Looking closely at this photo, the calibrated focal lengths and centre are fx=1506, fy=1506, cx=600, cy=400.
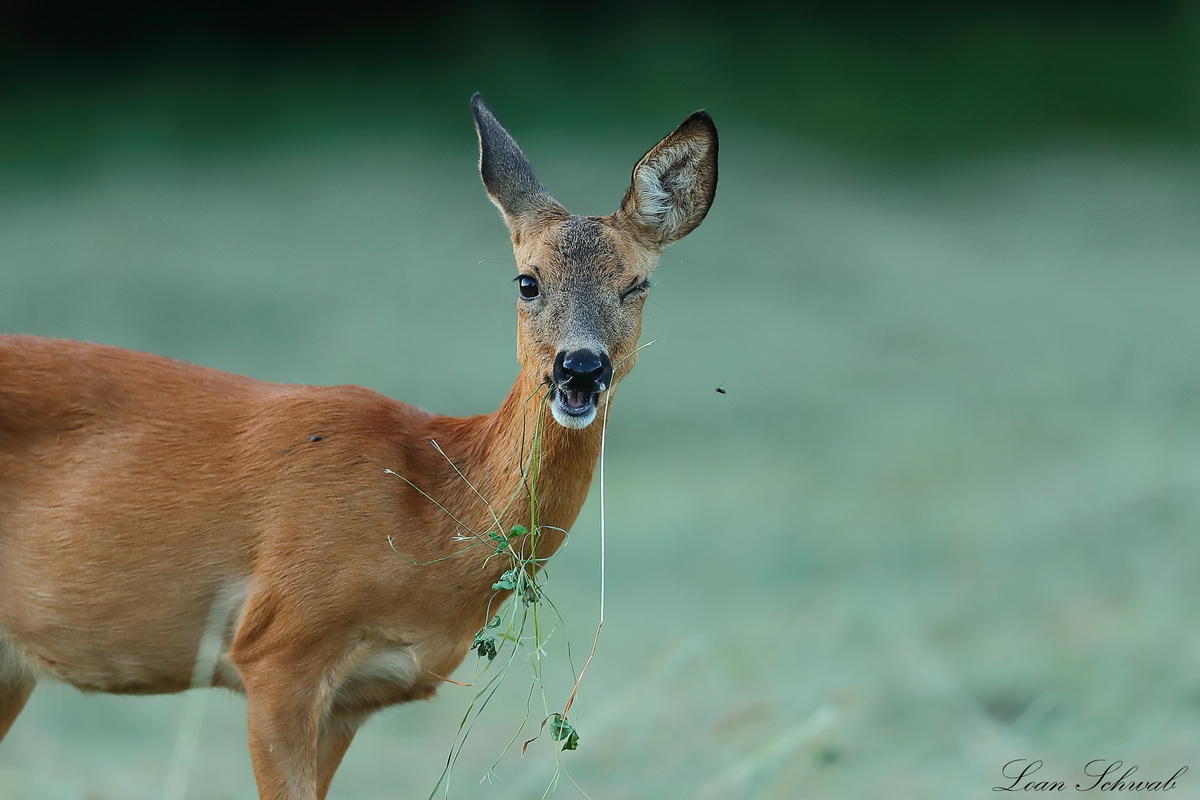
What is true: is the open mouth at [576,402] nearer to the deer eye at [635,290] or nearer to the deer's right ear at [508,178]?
the deer eye at [635,290]

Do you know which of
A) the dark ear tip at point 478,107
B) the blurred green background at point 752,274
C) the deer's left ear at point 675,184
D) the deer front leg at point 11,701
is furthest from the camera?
the blurred green background at point 752,274

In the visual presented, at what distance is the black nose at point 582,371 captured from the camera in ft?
12.6

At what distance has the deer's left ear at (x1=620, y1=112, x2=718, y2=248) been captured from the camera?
14.0ft

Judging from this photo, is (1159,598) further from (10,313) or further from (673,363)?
(10,313)

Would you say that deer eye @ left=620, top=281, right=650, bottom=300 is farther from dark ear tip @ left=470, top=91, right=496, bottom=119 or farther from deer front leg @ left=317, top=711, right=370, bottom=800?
deer front leg @ left=317, top=711, right=370, bottom=800

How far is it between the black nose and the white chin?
49 millimetres

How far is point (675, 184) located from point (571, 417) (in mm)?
884

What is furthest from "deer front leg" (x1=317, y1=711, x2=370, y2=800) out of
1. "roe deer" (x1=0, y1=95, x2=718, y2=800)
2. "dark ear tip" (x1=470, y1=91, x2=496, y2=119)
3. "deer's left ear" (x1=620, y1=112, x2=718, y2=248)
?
"dark ear tip" (x1=470, y1=91, x2=496, y2=119)

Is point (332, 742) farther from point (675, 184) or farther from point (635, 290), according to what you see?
point (675, 184)

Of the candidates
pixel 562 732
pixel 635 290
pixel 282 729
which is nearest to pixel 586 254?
pixel 635 290

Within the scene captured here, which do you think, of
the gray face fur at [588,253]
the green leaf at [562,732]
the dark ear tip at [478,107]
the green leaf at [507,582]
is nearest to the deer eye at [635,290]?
the gray face fur at [588,253]

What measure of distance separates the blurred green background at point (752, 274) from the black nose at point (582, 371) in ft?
Answer: 12.7

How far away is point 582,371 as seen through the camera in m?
3.83

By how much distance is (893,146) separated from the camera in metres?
10.0
